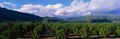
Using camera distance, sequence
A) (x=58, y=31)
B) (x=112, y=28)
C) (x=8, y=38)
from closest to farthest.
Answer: (x=8, y=38), (x=58, y=31), (x=112, y=28)

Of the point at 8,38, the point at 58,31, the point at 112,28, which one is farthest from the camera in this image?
the point at 112,28

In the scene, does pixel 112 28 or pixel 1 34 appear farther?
pixel 112 28

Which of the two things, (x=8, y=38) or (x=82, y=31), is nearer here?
(x=8, y=38)

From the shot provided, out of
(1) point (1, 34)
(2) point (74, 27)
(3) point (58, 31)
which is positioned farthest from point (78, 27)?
(1) point (1, 34)

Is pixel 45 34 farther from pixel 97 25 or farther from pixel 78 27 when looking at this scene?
pixel 97 25

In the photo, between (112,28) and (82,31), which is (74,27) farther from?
(112,28)

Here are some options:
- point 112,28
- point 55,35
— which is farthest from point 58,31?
point 112,28
